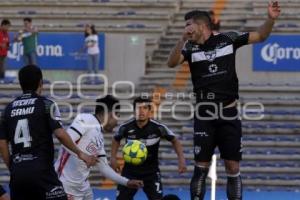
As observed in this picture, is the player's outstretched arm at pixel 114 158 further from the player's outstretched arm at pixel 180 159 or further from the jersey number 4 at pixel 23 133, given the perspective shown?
the jersey number 4 at pixel 23 133

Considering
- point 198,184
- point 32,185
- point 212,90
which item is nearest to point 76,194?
point 198,184

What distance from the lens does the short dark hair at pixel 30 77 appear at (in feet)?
29.1

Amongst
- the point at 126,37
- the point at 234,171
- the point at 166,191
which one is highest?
the point at 126,37

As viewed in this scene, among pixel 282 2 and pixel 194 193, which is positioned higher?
pixel 282 2

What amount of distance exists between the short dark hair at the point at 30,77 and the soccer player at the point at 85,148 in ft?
5.56

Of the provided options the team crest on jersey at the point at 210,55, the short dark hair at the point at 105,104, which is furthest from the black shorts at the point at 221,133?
the short dark hair at the point at 105,104

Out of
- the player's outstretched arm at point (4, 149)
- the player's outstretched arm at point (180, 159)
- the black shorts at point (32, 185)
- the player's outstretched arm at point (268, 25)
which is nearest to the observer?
the black shorts at point (32, 185)

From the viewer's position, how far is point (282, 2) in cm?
2483

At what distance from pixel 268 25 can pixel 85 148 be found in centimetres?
255

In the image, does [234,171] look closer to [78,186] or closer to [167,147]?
[78,186]

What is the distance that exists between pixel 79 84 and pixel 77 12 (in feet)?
11.7

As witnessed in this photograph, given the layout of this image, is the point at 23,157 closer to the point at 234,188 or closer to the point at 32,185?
the point at 32,185

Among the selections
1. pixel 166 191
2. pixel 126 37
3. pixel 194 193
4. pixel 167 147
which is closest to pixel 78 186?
pixel 194 193

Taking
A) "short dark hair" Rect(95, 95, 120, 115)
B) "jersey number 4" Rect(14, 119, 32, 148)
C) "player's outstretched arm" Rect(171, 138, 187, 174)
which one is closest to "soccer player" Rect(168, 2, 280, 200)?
"short dark hair" Rect(95, 95, 120, 115)
